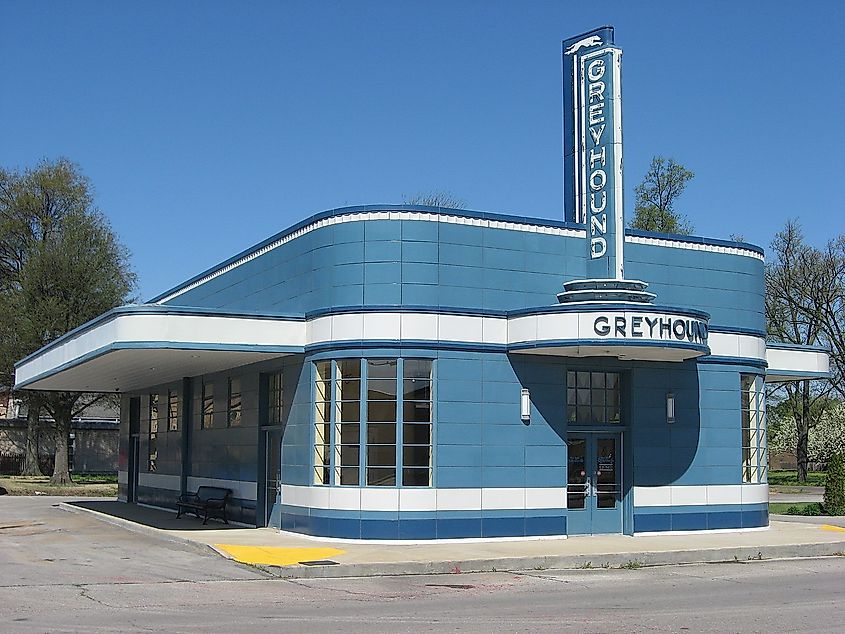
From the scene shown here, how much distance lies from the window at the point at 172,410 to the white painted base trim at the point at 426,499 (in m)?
8.83

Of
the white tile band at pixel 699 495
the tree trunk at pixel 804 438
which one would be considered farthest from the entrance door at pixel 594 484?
the tree trunk at pixel 804 438

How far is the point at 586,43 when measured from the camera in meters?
22.5

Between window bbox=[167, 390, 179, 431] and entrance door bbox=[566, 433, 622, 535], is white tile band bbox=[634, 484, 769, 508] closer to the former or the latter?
entrance door bbox=[566, 433, 622, 535]

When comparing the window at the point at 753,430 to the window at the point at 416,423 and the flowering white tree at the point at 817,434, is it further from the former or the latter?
the flowering white tree at the point at 817,434

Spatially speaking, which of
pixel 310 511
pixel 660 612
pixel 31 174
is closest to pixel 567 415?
pixel 310 511

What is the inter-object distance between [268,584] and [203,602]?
1896mm

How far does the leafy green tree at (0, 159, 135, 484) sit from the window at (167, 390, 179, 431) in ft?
61.1

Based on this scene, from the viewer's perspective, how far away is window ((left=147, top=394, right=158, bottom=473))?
31625 millimetres

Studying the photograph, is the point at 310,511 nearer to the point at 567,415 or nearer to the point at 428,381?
the point at 428,381

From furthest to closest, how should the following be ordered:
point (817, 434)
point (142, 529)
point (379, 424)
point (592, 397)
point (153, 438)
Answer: point (817, 434)
point (153, 438)
point (142, 529)
point (592, 397)
point (379, 424)

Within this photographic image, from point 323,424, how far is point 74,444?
5087 centimetres

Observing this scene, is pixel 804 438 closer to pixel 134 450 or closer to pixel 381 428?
pixel 134 450

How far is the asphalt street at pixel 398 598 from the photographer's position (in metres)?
12.1

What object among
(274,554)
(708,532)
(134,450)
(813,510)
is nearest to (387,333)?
(274,554)
